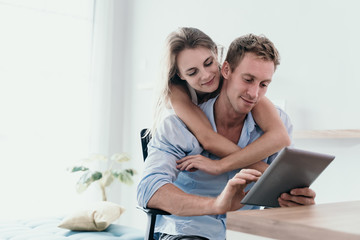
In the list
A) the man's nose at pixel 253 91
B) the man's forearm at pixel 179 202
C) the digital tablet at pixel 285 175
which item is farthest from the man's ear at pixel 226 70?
the digital tablet at pixel 285 175

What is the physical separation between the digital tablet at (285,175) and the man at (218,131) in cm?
36

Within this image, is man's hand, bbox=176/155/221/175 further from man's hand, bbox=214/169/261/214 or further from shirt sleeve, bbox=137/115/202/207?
man's hand, bbox=214/169/261/214

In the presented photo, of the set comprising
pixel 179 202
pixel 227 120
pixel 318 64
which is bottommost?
pixel 179 202

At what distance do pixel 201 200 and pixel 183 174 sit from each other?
335 mm

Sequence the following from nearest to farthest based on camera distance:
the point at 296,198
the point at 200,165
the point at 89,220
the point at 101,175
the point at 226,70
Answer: the point at 296,198
the point at 200,165
the point at 226,70
the point at 89,220
the point at 101,175

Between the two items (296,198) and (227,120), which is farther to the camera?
(227,120)

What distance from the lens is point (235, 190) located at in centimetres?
121

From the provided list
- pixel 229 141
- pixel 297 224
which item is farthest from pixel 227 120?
pixel 297 224

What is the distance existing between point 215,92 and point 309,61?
996 mm

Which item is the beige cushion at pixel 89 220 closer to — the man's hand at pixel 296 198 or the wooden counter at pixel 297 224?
the man's hand at pixel 296 198

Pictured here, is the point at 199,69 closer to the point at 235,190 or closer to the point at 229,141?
the point at 229,141

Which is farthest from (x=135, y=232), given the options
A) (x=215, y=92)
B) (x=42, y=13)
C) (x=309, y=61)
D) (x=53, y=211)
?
(x=42, y=13)

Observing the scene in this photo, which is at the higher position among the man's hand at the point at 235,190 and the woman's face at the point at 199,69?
the woman's face at the point at 199,69

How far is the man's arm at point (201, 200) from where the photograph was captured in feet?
3.87
